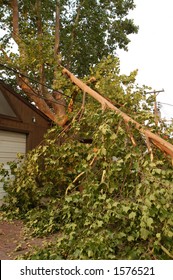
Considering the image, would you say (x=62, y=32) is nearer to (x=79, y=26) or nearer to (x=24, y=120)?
(x=79, y=26)

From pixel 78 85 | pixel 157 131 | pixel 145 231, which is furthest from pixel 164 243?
pixel 78 85

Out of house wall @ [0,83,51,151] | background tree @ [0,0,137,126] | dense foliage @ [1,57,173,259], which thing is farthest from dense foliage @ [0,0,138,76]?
dense foliage @ [1,57,173,259]

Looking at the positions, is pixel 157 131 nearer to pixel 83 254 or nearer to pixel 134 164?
pixel 134 164

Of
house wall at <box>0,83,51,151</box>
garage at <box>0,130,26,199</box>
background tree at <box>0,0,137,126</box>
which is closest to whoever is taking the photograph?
garage at <box>0,130,26,199</box>

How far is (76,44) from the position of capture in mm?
13609

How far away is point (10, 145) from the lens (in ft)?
30.7

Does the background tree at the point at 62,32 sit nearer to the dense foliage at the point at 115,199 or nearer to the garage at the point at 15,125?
the garage at the point at 15,125

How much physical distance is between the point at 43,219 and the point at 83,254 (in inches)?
114

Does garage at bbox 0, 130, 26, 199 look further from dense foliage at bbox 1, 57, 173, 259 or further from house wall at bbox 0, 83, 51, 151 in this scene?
dense foliage at bbox 1, 57, 173, 259

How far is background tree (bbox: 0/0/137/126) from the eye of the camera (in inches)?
442

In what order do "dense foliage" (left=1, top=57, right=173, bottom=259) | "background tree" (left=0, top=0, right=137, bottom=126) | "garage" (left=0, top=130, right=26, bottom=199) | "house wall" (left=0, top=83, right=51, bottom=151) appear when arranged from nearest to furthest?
1. "dense foliage" (left=1, top=57, right=173, bottom=259)
2. "garage" (left=0, top=130, right=26, bottom=199)
3. "house wall" (left=0, top=83, right=51, bottom=151)
4. "background tree" (left=0, top=0, right=137, bottom=126)

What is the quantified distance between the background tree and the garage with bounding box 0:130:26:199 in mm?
1840

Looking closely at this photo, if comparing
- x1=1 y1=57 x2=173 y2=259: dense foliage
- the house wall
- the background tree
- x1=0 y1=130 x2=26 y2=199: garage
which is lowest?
x1=1 y1=57 x2=173 y2=259: dense foliage

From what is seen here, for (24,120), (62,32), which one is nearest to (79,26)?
(62,32)
